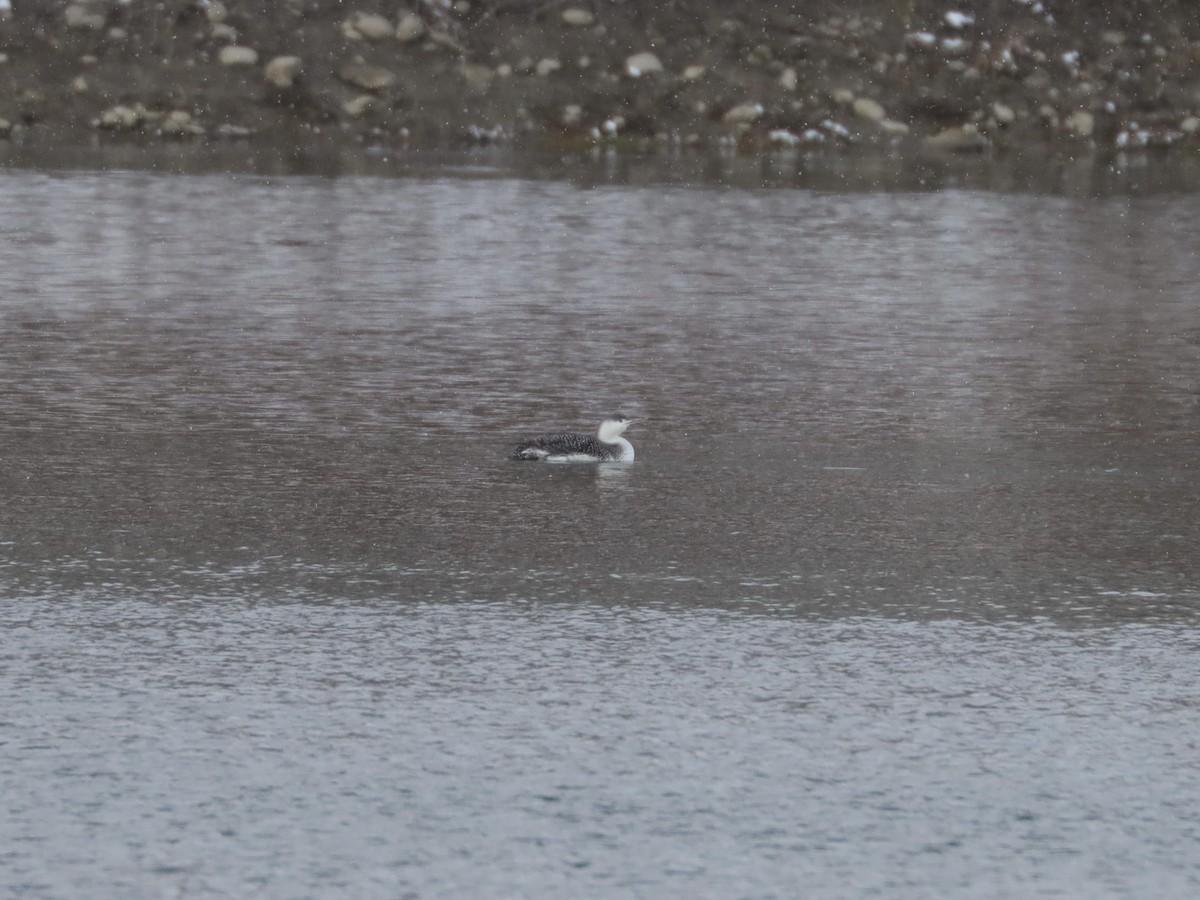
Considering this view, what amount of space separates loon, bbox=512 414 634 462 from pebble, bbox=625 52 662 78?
2902 cm

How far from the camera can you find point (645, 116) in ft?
123

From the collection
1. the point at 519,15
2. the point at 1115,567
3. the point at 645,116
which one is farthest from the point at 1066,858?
the point at 519,15

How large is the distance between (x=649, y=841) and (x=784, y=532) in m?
3.72

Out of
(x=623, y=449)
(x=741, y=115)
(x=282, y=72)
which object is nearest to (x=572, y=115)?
(x=741, y=115)

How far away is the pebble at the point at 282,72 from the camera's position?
37188mm

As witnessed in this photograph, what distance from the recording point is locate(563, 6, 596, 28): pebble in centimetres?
4006

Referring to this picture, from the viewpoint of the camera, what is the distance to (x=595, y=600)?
7820 millimetres

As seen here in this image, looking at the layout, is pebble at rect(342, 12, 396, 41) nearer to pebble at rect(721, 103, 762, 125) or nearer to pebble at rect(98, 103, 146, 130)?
pebble at rect(98, 103, 146, 130)

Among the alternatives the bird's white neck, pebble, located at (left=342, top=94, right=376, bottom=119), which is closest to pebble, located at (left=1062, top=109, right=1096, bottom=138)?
pebble, located at (left=342, top=94, right=376, bottom=119)

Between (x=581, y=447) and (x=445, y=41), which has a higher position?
(x=445, y=41)

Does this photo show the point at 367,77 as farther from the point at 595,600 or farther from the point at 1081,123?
the point at 595,600

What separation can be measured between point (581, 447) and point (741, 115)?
92.5 feet

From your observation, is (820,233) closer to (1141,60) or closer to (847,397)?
(847,397)

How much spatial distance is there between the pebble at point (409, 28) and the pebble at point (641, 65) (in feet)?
12.6
